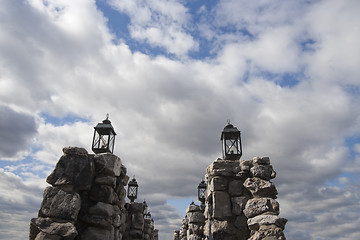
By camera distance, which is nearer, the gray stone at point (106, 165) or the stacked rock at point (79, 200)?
the stacked rock at point (79, 200)

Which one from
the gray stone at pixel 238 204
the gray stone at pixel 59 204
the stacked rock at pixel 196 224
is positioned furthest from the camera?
the stacked rock at pixel 196 224

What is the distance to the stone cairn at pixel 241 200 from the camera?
5762 mm

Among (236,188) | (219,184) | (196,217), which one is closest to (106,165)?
(219,184)

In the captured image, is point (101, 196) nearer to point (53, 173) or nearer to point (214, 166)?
point (53, 173)

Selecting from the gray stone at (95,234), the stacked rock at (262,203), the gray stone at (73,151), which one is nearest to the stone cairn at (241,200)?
the stacked rock at (262,203)

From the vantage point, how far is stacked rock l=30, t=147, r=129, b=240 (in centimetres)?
506

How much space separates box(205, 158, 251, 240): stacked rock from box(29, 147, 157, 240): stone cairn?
223 cm

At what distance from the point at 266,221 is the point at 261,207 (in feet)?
1.22

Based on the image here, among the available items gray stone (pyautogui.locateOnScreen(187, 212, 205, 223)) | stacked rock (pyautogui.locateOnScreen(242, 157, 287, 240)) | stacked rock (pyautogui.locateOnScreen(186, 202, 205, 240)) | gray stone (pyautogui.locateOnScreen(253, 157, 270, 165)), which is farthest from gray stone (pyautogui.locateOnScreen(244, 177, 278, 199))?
gray stone (pyautogui.locateOnScreen(187, 212, 205, 223))

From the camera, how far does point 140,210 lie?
10047 millimetres

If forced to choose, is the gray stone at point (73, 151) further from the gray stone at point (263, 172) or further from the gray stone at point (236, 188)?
the gray stone at point (263, 172)

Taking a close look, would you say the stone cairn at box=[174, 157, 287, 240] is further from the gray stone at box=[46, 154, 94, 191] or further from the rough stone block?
the gray stone at box=[46, 154, 94, 191]

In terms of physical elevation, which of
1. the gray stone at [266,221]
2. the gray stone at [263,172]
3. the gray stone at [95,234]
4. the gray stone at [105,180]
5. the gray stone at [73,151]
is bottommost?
the gray stone at [95,234]

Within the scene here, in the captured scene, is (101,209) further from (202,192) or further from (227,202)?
(202,192)
